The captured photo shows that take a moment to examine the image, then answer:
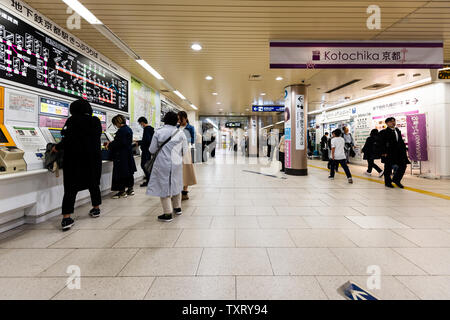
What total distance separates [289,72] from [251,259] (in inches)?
228

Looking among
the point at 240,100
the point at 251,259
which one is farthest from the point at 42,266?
the point at 240,100

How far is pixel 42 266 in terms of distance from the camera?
195 centimetres

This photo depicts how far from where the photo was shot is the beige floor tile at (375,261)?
1.85 m

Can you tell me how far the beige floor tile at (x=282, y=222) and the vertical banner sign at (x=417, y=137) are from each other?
20.7ft

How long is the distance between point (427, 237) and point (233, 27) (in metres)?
4.25

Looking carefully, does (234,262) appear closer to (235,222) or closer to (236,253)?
(236,253)

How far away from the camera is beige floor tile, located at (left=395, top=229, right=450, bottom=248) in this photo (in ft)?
7.77

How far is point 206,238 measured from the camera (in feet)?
8.36

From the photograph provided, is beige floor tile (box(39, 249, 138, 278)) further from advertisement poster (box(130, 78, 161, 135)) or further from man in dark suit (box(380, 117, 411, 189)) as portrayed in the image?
man in dark suit (box(380, 117, 411, 189))

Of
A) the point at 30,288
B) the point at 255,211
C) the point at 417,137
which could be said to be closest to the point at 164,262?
the point at 30,288

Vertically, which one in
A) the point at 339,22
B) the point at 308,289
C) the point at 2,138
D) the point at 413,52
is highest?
the point at 339,22

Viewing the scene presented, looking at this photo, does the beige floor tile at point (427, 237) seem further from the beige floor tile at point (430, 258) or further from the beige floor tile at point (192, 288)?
the beige floor tile at point (192, 288)

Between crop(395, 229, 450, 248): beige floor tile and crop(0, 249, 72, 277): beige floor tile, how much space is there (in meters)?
3.62

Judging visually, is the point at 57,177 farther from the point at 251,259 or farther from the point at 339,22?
the point at 339,22
